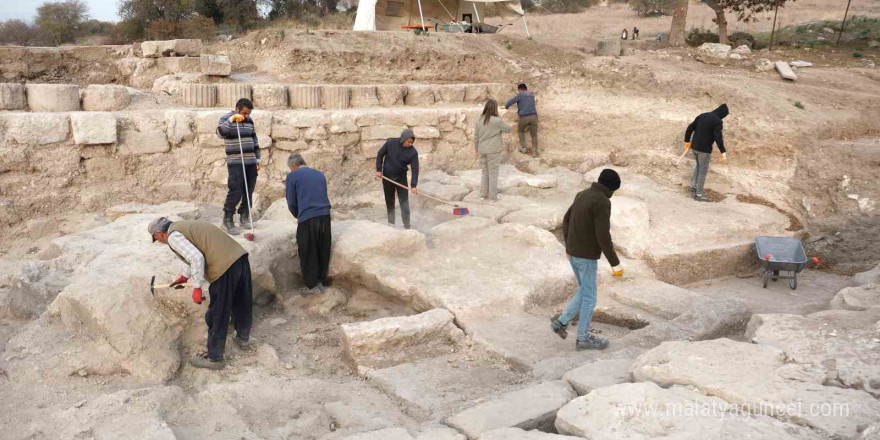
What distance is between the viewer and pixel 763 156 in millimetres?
9500

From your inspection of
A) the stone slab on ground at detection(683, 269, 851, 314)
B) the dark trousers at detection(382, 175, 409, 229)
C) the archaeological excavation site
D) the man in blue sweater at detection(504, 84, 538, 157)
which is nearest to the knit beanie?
the archaeological excavation site

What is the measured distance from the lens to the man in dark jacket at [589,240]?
189 inches

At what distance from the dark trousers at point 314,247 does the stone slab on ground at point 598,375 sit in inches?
119

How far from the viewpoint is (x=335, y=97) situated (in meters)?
10.5

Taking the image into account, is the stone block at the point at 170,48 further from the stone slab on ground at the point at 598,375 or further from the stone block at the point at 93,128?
the stone slab on ground at the point at 598,375

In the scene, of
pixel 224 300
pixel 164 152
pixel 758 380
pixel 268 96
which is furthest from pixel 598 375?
pixel 268 96

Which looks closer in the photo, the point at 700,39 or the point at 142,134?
the point at 142,134

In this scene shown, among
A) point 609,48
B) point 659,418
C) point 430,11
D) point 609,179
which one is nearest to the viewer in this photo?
point 659,418

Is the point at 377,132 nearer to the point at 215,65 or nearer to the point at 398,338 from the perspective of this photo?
the point at 215,65

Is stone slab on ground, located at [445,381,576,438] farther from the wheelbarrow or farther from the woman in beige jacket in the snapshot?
the woman in beige jacket

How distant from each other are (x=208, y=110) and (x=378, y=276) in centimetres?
453

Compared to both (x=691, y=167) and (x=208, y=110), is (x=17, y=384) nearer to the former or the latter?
(x=208, y=110)

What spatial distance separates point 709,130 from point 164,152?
25.3 feet

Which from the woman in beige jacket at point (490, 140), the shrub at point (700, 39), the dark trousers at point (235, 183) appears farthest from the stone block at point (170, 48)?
the shrub at point (700, 39)
